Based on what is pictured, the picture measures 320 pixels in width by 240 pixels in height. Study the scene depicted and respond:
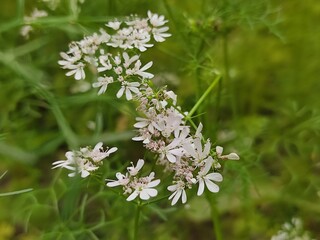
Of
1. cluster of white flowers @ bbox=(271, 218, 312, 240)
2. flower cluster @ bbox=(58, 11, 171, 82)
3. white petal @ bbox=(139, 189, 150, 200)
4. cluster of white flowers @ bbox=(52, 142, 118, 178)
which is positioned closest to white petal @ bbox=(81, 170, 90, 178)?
cluster of white flowers @ bbox=(52, 142, 118, 178)

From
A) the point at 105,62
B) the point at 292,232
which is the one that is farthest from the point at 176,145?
the point at 292,232

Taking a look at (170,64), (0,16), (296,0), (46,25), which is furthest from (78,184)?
(0,16)

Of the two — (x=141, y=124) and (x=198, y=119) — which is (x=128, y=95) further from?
(x=198, y=119)

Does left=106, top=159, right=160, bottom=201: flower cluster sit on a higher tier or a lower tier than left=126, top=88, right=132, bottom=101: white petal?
lower

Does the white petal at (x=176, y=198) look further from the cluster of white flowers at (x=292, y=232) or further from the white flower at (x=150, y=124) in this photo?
the cluster of white flowers at (x=292, y=232)

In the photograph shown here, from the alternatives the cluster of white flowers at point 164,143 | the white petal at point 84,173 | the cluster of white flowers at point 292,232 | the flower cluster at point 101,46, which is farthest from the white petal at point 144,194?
the cluster of white flowers at point 292,232

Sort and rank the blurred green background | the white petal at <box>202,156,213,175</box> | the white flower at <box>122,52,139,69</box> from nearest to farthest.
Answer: the white petal at <box>202,156,213,175</box> → the white flower at <box>122,52,139,69</box> → the blurred green background

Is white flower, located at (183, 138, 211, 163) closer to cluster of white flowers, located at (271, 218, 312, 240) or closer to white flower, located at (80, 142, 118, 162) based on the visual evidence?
white flower, located at (80, 142, 118, 162)
